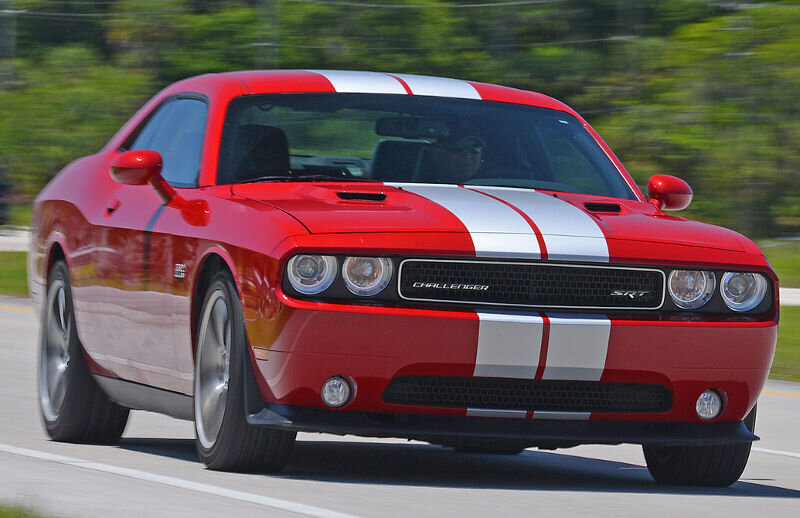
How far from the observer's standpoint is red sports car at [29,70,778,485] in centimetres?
577

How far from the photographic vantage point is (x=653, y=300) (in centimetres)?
605

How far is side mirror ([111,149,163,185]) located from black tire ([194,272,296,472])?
33.0 inches

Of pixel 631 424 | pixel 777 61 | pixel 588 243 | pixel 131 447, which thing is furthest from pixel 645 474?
pixel 777 61

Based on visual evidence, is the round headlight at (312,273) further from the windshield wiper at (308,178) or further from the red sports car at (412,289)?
the windshield wiper at (308,178)

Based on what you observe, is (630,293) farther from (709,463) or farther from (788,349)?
(788,349)

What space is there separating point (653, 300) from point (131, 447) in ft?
8.63

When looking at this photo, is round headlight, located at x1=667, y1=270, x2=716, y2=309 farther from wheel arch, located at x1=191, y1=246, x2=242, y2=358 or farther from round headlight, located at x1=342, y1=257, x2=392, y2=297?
wheel arch, located at x1=191, y1=246, x2=242, y2=358

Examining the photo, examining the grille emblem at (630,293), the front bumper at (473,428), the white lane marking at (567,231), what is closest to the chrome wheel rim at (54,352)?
the front bumper at (473,428)

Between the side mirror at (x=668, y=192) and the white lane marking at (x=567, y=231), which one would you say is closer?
the white lane marking at (x=567, y=231)

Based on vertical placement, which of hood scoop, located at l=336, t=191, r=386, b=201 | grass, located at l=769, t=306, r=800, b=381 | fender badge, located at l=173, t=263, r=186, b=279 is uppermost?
hood scoop, located at l=336, t=191, r=386, b=201

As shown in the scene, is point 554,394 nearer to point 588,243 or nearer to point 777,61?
point 588,243

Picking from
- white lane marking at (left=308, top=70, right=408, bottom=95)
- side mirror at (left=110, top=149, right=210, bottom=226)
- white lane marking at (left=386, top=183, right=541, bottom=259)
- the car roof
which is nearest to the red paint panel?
the car roof

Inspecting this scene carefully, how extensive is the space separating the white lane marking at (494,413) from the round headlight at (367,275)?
55 centimetres

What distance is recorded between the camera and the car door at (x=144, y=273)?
264 inches
